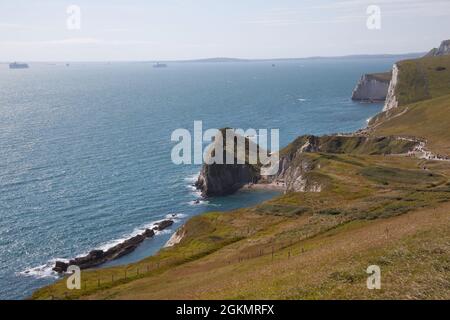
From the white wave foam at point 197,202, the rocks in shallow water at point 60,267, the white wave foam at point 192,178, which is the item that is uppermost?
the white wave foam at point 192,178

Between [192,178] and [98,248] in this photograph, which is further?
[192,178]

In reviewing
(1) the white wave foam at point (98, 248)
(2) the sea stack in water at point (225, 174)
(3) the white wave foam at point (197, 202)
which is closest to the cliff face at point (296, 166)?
(2) the sea stack in water at point (225, 174)

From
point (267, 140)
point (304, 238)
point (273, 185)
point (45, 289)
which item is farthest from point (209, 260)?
point (267, 140)

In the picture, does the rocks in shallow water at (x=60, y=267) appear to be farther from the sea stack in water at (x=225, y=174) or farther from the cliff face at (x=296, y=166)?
the cliff face at (x=296, y=166)

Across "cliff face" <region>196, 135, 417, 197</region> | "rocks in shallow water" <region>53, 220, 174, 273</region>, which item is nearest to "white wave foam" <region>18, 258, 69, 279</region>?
"rocks in shallow water" <region>53, 220, 174, 273</region>

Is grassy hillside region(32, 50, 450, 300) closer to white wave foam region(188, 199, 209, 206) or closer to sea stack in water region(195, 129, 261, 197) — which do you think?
sea stack in water region(195, 129, 261, 197)

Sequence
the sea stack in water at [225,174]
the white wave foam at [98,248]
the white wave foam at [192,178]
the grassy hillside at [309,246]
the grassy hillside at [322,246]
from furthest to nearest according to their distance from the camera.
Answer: the white wave foam at [192,178], the sea stack in water at [225,174], the white wave foam at [98,248], the grassy hillside at [309,246], the grassy hillside at [322,246]

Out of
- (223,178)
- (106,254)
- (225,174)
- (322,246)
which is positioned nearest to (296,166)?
(225,174)

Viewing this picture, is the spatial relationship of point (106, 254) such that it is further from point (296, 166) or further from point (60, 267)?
point (296, 166)
